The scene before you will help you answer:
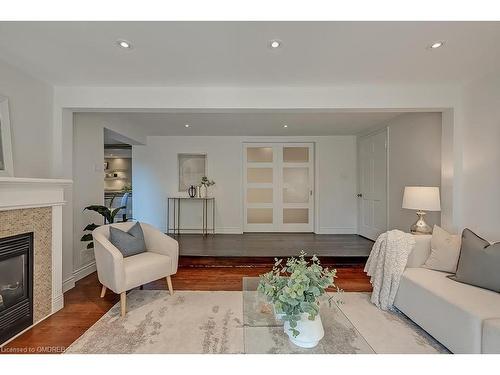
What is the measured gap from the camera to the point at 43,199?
2303 mm

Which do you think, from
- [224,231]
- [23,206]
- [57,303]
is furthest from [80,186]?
Result: [224,231]

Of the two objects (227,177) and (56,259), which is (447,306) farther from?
(227,177)

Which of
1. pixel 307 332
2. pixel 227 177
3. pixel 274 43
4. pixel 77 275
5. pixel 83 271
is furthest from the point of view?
pixel 227 177

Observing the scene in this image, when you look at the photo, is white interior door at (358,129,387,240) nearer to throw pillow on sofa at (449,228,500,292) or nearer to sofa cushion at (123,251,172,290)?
throw pillow on sofa at (449,228,500,292)

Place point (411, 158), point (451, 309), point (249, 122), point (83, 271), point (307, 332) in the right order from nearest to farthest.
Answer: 1. point (307, 332)
2. point (451, 309)
3. point (83, 271)
4. point (411, 158)
5. point (249, 122)

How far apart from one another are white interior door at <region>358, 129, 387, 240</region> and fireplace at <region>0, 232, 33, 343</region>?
16.0ft

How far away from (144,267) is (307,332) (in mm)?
1713

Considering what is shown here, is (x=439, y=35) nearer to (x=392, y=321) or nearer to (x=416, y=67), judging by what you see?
(x=416, y=67)

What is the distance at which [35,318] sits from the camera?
2.22 metres

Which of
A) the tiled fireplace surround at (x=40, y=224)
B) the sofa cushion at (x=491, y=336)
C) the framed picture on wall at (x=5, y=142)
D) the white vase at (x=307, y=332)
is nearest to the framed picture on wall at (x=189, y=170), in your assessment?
the tiled fireplace surround at (x=40, y=224)

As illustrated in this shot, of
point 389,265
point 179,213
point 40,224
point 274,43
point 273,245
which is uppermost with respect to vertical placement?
point 274,43

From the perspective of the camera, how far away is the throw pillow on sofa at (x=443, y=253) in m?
2.23

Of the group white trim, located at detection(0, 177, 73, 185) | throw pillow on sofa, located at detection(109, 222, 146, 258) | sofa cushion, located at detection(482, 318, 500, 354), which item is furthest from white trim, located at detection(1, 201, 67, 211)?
sofa cushion, located at detection(482, 318, 500, 354)

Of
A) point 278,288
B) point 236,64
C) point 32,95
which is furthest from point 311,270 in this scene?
point 32,95
